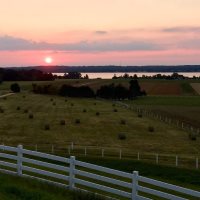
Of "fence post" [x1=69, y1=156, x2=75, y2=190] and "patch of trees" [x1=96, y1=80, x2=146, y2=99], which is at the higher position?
"fence post" [x1=69, y1=156, x2=75, y2=190]

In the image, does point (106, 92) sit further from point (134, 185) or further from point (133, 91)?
point (134, 185)

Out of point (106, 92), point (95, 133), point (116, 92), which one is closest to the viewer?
point (95, 133)

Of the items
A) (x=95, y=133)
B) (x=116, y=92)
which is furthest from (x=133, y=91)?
(x=95, y=133)

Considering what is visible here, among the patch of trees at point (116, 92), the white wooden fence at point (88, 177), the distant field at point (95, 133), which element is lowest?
the patch of trees at point (116, 92)

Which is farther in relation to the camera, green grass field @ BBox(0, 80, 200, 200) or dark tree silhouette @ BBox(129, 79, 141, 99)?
dark tree silhouette @ BBox(129, 79, 141, 99)

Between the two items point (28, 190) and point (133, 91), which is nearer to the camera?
point (28, 190)

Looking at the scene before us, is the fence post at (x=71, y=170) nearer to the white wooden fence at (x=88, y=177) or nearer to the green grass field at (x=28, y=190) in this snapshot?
the white wooden fence at (x=88, y=177)

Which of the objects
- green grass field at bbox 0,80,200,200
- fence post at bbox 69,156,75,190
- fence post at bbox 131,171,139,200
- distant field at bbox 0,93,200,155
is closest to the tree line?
green grass field at bbox 0,80,200,200

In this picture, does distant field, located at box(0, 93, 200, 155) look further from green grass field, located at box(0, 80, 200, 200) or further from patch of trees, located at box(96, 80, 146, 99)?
patch of trees, located at box(96, 80, 146, 99)

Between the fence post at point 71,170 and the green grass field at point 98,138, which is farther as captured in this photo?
the green grass field at point 98,138

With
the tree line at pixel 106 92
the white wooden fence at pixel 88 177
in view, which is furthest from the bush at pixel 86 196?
the tree line at pixel 106 92

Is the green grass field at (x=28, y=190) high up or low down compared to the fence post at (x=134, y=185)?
down

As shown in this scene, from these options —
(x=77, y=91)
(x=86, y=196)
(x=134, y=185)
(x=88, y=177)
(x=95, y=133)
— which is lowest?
(x=77, y=91)

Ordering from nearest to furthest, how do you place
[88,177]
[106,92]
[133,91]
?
1. [88,177]
2. [106,92]
3. [133,91]
